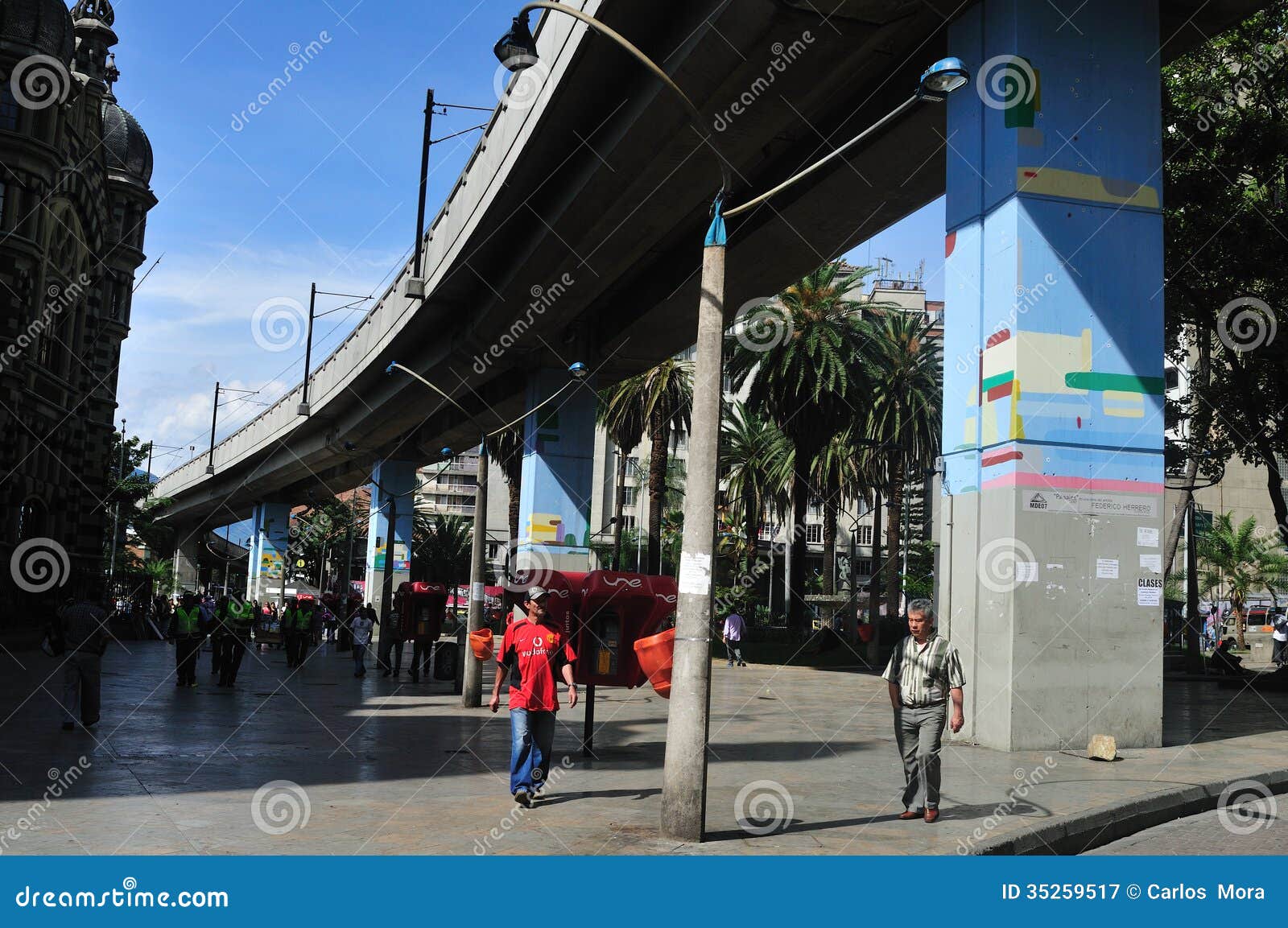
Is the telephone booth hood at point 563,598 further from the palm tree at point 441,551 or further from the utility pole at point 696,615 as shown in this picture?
the palm tree at point 441,551

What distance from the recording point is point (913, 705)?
914cm

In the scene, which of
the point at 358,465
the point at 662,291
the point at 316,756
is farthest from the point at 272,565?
the point at 316,756

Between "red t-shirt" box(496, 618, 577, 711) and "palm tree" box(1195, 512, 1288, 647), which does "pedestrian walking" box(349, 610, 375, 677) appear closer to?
"red t-shirt" box(496, 618, 577, 711)

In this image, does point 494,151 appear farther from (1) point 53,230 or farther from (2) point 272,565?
(2) point 272,565

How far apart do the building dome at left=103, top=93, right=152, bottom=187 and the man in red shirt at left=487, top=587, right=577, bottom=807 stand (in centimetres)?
5246

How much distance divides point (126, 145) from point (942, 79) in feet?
185

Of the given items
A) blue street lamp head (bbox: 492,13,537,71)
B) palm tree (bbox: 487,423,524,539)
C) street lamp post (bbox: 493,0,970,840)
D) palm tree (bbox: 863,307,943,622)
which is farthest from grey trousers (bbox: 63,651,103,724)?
palm tree (bbox: 863,307,943,622)

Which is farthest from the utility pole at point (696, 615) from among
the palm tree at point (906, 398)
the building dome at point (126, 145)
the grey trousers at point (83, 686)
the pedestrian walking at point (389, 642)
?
the building dome at point (126, 145)

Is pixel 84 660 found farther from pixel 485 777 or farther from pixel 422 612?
pixel 422 612

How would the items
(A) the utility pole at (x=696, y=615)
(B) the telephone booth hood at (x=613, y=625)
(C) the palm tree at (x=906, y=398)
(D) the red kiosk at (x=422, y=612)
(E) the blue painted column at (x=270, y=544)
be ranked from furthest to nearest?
(E) the blue painted column at (x=270, y=544), (C) the palm tree at (x=906, y=398), (D) the red kiosk at (x=422, y=612), (B) the telephone booth hood at (x=613, y=625), (A) the utility pole at (x=696, y=615)

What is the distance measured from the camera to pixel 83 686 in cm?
1427

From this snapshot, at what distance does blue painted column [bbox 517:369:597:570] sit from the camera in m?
33.0

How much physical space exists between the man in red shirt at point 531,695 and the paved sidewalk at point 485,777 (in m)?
0.25

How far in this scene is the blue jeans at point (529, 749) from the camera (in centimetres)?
955
